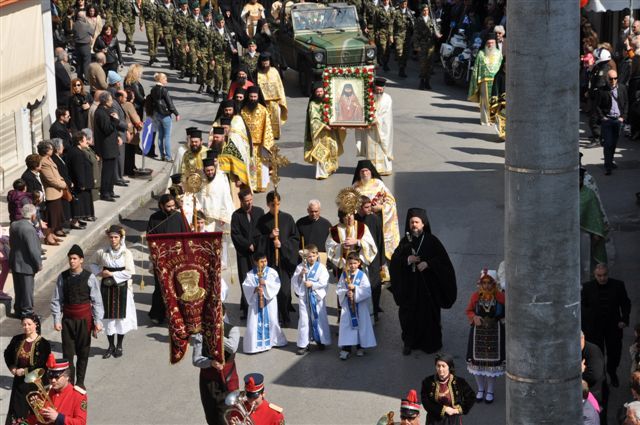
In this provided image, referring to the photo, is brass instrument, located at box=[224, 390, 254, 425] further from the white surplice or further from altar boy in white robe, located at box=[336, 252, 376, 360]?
the white surplice

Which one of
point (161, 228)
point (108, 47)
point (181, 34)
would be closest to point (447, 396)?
point (161, 228)

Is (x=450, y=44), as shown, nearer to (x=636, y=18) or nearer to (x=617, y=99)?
(x=636, y=18)

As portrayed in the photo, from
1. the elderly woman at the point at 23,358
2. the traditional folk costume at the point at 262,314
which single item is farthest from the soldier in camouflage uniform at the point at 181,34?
the elderly woman at the point at 23,358

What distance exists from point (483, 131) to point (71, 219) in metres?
9.33

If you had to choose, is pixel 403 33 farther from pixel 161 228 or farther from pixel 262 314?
pixel 262 314

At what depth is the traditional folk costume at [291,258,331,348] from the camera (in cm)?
1419

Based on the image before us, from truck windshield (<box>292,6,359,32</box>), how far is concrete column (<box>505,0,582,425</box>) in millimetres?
24371

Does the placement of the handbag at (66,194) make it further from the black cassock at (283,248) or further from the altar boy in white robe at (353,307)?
the altar boy in white robe at (353,307)

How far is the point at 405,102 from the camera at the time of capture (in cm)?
2791

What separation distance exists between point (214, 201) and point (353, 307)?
3.24m

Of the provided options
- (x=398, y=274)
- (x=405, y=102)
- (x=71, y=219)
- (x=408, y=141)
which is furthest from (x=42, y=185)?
(x=405, y=102)

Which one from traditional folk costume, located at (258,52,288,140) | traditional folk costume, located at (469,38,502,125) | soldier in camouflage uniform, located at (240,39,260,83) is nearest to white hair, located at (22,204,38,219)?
traditional folk costume, located at (258,52,288,140)

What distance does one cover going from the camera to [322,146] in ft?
69.7

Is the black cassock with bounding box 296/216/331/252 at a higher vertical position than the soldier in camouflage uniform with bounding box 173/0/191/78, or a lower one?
lower
